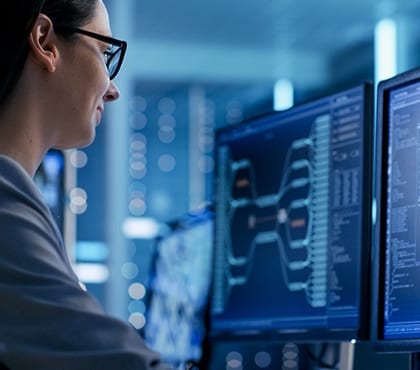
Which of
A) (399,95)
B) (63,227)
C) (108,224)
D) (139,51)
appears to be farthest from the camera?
(139,51)

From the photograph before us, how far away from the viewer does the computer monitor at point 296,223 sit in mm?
1737

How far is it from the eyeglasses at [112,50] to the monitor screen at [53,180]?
146cm

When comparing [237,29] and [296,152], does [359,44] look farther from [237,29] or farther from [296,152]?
[296,152]

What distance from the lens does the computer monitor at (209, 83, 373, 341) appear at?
5.70ft

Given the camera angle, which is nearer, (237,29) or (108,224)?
(108,224)

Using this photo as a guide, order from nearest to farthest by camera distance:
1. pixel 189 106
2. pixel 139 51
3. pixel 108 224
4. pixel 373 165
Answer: pixel 373 165, pixel 108 224, pixel 139 51, pixel 189 106

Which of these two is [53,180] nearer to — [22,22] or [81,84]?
[81,84]

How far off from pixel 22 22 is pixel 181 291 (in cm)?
141

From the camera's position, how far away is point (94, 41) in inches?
51.0

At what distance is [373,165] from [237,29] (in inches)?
232

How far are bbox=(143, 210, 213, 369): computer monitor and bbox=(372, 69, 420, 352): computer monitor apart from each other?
0.78m

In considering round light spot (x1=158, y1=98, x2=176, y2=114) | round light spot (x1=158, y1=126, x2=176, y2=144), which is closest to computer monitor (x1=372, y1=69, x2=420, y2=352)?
round light spot (x1=158, y1=126, x2=176, y2=144)

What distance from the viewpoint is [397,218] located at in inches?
62.7

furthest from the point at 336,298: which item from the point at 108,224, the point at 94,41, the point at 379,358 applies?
the point at 108,224
